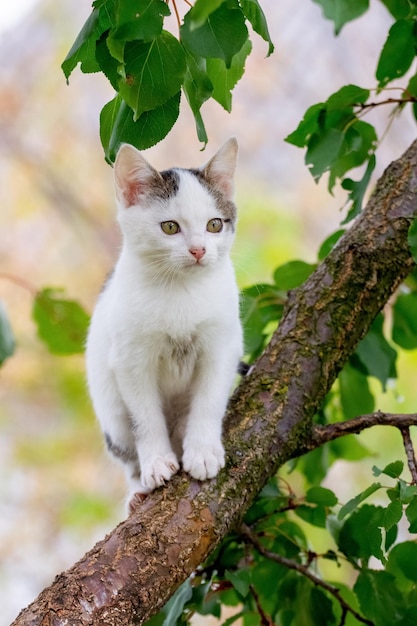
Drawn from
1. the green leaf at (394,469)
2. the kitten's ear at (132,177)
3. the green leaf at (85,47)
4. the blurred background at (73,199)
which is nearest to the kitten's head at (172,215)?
the kitten's ear at (132,177)

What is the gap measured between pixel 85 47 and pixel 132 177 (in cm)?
64

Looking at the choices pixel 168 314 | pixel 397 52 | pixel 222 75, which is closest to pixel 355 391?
pixel 168 314

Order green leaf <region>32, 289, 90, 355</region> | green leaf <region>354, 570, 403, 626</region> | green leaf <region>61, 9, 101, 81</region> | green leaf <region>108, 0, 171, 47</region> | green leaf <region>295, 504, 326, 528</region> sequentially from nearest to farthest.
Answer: green leaf <region>108, 0, 171, 47</region> < green leaf <region>61, 9, 101, 81</region> < green leaf <region>354, 570, 403, 626</region> < green leaf <region>295, 504, 326, 528</region> < green leaf <region>32, 289, 90, 355</region>

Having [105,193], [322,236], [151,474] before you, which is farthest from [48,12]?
[151,474]

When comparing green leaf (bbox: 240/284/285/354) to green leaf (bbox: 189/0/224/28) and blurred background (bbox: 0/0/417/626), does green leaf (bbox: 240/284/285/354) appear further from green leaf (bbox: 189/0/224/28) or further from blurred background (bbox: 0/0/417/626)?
blurred background (bbox: 0/0/417/626)

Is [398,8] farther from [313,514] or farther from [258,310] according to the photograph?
[313,514]

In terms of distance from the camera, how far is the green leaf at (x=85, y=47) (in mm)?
1109

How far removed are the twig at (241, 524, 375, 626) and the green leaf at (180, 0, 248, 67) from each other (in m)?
0.99

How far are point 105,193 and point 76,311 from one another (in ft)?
9.86

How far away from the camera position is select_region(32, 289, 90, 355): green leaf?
2260mm

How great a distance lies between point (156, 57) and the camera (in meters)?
1.09

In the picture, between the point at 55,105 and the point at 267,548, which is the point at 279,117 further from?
the point at 267,548

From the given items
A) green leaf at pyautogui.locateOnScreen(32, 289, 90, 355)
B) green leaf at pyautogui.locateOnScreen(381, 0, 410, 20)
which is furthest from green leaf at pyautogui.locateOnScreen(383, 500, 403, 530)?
green leaf at pyautogui.locateOnScreen(32, 289, 90, 355)

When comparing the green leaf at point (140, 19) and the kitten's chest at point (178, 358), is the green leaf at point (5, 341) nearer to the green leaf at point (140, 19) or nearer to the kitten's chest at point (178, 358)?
the kitten's chest at point (178, 358)
